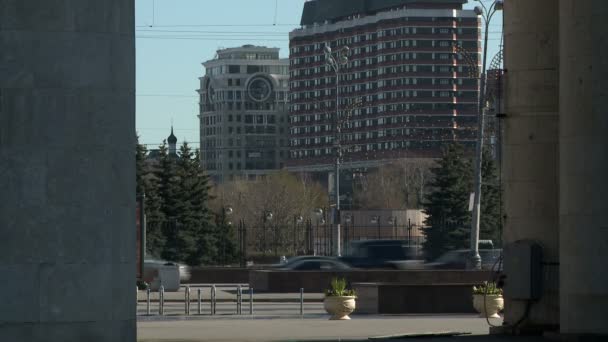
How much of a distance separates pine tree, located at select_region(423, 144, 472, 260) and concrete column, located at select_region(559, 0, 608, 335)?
63.3 metres

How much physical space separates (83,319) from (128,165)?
6.65ft

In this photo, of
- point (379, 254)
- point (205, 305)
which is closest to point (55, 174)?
point (205, 305)

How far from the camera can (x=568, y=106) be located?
22.6m

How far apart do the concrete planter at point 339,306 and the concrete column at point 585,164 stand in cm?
1257

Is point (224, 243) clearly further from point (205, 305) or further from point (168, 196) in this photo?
point (205, 305)

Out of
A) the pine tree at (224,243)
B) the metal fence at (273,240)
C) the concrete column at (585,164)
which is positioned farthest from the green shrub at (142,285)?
the pine tree at (224,243)

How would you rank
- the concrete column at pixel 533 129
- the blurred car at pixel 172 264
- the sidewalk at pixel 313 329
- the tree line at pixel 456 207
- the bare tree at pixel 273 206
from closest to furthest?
1. the concrete column at pixel 533 129
2. the sidewalk at pixel 313 329
3. the blurred car at pixel 172 264
4. the tree line at pixel 456 207
5. the bare tree at pixel 273 206

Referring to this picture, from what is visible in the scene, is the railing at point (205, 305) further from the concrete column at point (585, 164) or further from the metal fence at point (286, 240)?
the metal fence at point (286, 240)

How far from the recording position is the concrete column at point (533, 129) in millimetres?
26750

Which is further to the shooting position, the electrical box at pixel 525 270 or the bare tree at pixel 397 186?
the bare tree at pixel 397 186

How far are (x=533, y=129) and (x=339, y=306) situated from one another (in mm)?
9494

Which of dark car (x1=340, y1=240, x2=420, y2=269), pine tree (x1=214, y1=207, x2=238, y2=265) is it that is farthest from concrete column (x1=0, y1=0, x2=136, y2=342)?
pine tree (x1=214, y1=207, x2=238, y2=265)

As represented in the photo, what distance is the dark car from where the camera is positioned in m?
59.2

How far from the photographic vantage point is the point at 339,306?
34.9 meters
